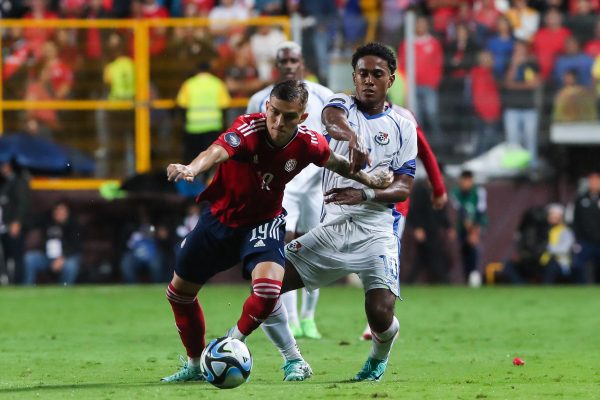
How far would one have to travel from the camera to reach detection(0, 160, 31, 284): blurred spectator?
70.0 feet

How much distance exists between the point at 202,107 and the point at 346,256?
13.1 m

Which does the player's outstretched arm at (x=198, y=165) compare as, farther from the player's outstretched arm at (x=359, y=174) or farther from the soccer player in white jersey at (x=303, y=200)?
the soccer player in white jersey at (x=303, y=200)

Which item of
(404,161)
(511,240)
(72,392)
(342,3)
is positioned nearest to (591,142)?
(511,240)

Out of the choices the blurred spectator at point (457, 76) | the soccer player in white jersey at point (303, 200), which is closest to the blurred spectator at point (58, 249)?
the blurred spectator at point (457, 76)

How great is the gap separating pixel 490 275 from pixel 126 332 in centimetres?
952

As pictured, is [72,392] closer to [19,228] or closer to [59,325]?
[59,325]

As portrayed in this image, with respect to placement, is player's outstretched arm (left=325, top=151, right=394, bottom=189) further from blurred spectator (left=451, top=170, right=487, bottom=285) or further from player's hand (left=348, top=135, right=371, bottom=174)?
blurred spectator (left=451, top=170, right=487, bottom=285)

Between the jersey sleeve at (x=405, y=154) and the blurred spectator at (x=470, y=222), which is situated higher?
the jersey sleeve at (x=405, y=154)

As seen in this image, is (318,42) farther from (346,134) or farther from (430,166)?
(346,134)

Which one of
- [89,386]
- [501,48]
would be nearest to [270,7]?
[501,48]

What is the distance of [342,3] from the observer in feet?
76.4

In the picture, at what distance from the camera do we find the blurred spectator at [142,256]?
2150cm

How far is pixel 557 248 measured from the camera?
21234 mm

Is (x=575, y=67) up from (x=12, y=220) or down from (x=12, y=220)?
up
